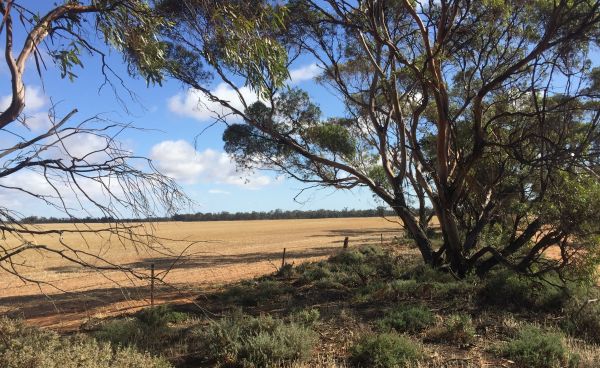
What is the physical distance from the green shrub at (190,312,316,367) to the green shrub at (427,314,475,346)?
6.16 ft

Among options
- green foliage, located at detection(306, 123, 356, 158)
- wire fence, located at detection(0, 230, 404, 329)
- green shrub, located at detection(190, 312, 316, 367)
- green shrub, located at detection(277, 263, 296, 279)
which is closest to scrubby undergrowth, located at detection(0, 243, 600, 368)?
green shrub, located at detection(190, 312, 316, 367)

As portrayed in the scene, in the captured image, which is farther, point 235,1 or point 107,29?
point 235,1

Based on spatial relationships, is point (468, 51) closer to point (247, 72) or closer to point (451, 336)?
point (451, 336)

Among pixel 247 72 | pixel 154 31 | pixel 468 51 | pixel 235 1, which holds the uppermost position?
pixel 468 51

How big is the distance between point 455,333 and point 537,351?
132 centimetres

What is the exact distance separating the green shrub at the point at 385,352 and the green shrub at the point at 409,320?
128 cm

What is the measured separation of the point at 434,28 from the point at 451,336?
7.74 m

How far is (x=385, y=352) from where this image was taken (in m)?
6.54

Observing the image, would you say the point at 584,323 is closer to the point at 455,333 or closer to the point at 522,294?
the point at 522,294

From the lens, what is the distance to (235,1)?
607 centimetres

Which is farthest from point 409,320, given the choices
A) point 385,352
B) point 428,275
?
point 428,275

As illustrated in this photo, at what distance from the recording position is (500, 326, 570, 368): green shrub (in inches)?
253

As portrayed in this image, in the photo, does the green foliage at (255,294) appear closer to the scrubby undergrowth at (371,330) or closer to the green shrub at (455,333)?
the scrubby undergrowth at (371,330)

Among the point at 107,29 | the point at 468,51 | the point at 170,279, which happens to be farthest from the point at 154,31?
the point at 170,279
